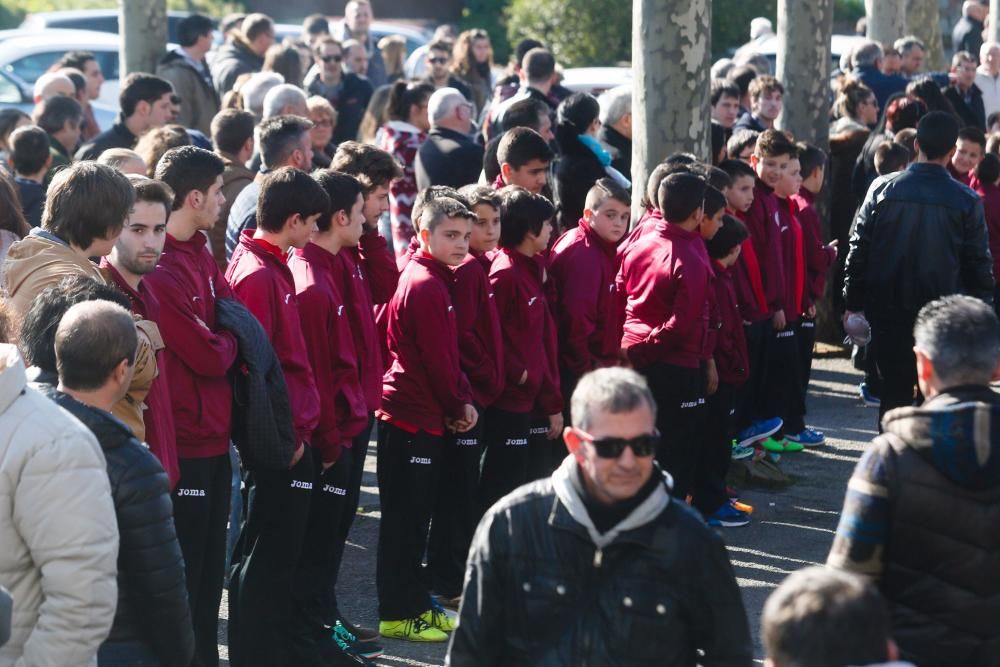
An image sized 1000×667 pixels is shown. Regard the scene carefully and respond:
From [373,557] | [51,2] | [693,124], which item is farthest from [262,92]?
[51,2]

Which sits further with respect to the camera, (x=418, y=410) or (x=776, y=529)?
(x=776, y=529)

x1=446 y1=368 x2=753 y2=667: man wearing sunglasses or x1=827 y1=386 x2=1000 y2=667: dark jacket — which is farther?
x1=827 y1=386 x2=1000 y2=667: dark jacket

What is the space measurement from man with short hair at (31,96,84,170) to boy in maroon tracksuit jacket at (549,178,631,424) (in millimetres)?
3783

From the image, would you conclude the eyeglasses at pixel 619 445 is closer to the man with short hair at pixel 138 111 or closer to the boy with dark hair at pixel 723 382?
the boy with dark hair at pixel 723 382

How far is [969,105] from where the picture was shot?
50.5ft

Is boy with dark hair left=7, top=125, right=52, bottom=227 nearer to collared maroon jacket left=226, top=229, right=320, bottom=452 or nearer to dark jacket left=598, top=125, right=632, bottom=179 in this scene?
collared maroon jacket left=226, top=229, right=320, bottom=452

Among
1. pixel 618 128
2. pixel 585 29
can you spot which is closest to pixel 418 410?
pixel 618 128

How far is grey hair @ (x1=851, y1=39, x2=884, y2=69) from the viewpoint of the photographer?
1524 cm

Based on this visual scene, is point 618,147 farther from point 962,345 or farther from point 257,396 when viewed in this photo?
point 962,345

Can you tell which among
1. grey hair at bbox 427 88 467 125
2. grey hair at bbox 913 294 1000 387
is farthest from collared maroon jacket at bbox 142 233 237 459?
grey hair at bbox 427 88 467 125

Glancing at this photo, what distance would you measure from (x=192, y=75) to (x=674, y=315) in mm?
5798

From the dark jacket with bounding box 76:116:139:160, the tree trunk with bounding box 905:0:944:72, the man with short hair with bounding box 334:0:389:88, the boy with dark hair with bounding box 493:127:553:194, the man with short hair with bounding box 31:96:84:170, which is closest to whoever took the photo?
the boy with dark hair with bounding box 493:127:553:194

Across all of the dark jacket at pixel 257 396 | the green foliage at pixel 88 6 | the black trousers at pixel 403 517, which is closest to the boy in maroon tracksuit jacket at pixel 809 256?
the black trousers at pixel 403 517

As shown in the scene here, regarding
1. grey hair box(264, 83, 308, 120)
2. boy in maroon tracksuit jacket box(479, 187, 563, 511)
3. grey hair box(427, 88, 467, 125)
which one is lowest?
boy in maroon tracksuit jacket box(479, 187, 563, 511)
